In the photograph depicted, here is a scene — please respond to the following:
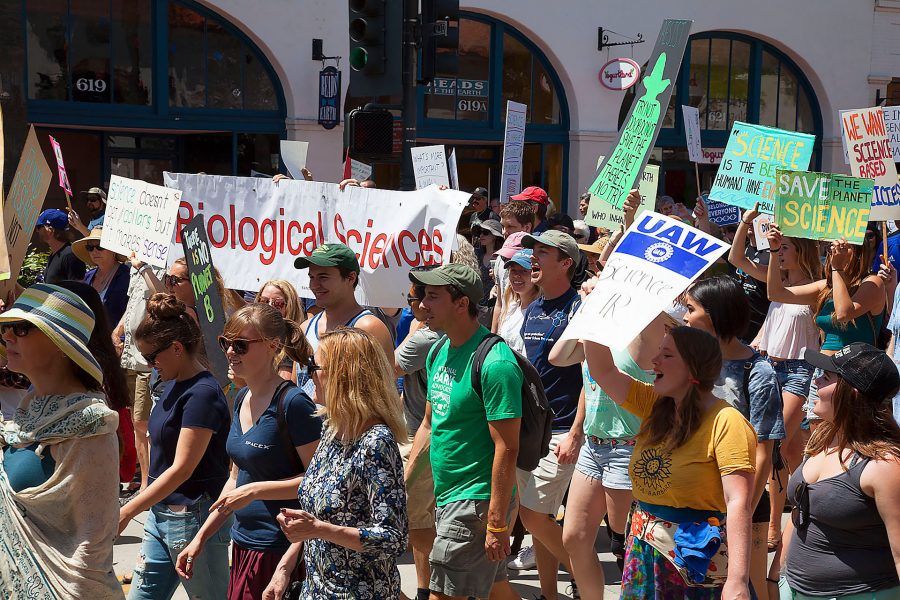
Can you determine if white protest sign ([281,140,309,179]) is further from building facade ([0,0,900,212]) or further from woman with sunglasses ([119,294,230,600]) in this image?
building facade ([0,0,900,212])

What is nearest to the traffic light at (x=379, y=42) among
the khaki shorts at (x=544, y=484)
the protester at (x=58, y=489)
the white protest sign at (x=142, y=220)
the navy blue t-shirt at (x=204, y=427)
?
the white protest sign at (x=142, y=220)

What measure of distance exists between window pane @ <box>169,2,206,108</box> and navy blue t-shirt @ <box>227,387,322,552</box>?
12512mm

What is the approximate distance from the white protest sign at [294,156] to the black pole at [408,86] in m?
1.11

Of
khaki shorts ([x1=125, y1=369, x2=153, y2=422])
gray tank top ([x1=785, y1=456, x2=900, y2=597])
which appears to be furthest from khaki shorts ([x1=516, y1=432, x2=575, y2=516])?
khaki shorts ([x1=125, y1=369, x2=153, y2=422])

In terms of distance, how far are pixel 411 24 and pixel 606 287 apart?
4994mm

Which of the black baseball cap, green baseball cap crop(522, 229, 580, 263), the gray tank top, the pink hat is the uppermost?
green baseball cap crop(522, 229, 580, 263)

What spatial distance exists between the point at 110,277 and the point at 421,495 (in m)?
3.64

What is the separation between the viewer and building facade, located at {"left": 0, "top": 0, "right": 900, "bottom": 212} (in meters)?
14.9

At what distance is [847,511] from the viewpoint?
134 inches

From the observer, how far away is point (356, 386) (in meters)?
3.58

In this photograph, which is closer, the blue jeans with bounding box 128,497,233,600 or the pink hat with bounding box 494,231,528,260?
the blue jeans with bounding box 128,497,233,600

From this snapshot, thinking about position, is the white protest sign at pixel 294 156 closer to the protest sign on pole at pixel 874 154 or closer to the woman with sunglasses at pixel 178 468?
the protest sign on pole at pixel 874 154

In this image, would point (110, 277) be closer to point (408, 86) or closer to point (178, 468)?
point (408, 86)

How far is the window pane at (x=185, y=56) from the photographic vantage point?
15.4 meters
